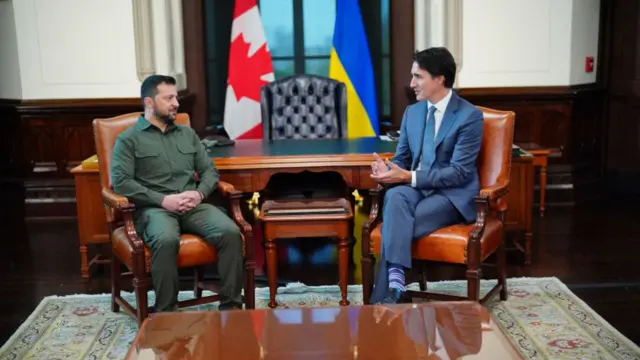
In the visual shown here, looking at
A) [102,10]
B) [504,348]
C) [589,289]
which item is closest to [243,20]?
[102,10]

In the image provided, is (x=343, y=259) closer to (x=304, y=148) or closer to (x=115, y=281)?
(x=304, y=148)

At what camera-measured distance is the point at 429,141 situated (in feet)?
12.0

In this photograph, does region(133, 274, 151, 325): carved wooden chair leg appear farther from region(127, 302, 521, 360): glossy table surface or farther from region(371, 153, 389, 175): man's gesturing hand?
region(371, 153, 389, 175): man's gesturing hand

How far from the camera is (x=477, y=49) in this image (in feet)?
19.6

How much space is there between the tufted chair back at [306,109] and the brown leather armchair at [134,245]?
1548 millimetres

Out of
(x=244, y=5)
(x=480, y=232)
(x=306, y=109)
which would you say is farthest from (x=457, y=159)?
(x=244, y=5)

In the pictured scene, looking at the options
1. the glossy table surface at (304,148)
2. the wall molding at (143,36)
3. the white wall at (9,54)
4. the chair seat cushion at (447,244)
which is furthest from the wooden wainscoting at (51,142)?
the chair seat cushion at (447,244)

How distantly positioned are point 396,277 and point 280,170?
104cm

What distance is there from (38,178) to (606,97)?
15.2ft

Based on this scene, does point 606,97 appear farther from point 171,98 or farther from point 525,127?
point 171,98

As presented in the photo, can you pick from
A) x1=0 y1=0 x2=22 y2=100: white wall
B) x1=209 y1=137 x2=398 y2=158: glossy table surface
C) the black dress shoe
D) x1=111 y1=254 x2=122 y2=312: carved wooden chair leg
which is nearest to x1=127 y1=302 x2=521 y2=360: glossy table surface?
the black dress shoe

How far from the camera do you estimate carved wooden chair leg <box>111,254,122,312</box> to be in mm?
3814

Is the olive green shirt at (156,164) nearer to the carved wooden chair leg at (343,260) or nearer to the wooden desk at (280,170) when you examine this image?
the wooden desk at (280,170)

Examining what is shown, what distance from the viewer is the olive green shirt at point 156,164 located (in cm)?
356
